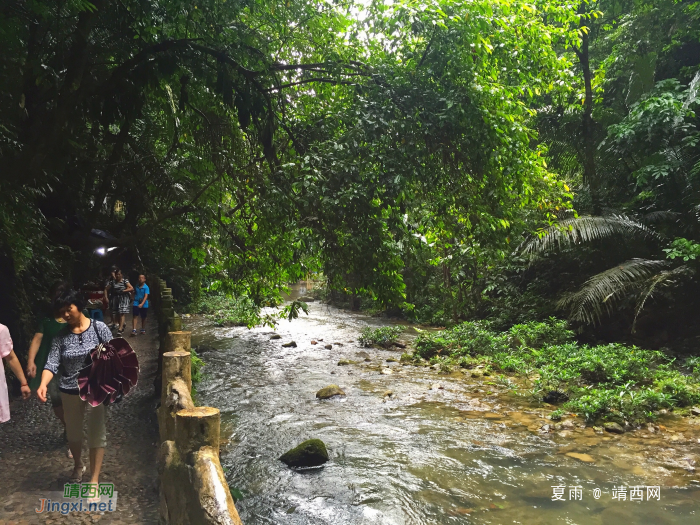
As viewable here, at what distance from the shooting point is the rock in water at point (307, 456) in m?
5.70

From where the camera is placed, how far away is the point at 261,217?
6.49m

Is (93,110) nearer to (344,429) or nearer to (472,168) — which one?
(472,168)

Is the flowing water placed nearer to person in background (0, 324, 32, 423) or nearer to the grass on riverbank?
the grass on riverbank

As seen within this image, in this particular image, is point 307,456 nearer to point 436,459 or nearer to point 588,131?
point 436,459

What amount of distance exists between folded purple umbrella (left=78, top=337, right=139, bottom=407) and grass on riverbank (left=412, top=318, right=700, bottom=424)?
5.93m

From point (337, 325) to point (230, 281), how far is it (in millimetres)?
9792

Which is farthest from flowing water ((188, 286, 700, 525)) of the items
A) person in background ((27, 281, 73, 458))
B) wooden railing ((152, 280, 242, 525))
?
person in background ((27, 281, 73, 458))

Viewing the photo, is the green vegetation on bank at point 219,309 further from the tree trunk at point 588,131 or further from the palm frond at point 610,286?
the tree trunk at point 588,131

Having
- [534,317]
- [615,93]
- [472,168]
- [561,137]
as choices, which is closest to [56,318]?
[472,168]

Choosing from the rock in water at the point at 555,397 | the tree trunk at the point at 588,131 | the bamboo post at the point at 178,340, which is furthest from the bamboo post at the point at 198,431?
the tree trunk at the point at 588,131

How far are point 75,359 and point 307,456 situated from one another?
3092 millimetres

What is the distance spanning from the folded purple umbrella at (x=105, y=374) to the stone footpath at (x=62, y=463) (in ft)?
2.92

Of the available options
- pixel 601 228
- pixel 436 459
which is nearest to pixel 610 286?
pixel 601 228

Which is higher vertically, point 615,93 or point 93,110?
point 615,93
